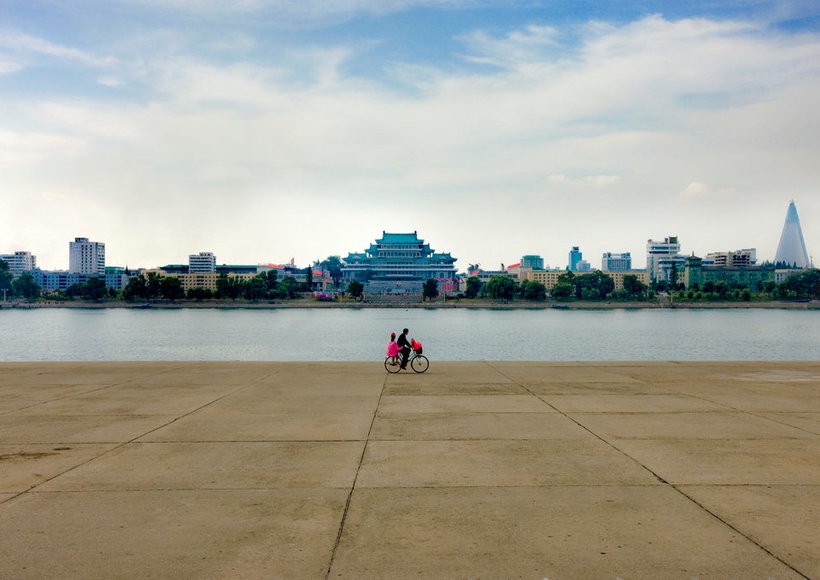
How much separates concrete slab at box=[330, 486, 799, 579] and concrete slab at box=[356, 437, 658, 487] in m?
0.45

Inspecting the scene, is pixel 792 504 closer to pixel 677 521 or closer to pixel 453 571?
pixel 677 521

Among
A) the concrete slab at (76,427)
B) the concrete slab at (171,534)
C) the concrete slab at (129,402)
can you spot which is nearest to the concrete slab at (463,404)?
the concrete slab at (129,402)

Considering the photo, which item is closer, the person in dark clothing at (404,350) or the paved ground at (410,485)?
the paved ground at (410,485)

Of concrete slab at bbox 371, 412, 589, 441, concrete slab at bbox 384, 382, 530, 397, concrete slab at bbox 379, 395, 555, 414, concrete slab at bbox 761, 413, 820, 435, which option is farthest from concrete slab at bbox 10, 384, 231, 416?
concrete slab at bbox 761, 413, 820, 435

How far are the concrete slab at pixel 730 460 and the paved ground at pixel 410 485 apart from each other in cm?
6

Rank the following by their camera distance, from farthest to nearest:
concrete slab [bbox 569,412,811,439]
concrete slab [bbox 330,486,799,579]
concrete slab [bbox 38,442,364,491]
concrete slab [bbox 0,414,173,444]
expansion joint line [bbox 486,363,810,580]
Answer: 1. concrete slab [bbox 569,412,811,439]
2. concrete slab [bbox 0,414,173,444]
3. concrete slab [bbox 38,442,364,491]
4. expansion joint line [bbox 486,363,810,580]
5. concrete slab [bbox 330,486,799,579]

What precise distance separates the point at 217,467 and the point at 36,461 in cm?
335

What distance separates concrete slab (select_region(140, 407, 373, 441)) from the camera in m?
13.1

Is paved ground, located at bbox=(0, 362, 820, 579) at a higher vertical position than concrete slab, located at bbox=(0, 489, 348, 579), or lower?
lower

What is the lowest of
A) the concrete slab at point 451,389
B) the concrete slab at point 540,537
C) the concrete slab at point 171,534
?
the concrete slab at point 451,389

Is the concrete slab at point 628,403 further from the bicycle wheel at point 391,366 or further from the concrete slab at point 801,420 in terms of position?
the bicycle wheel at point 391,366

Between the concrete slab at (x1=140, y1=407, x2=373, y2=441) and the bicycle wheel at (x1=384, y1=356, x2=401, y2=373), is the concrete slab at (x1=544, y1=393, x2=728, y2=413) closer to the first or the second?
the concrete slab at (x1=140, y1=407, x2=373, y2=441)

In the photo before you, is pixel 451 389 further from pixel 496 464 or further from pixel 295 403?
pixel 496 464

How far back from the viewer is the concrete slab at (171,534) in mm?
6785
